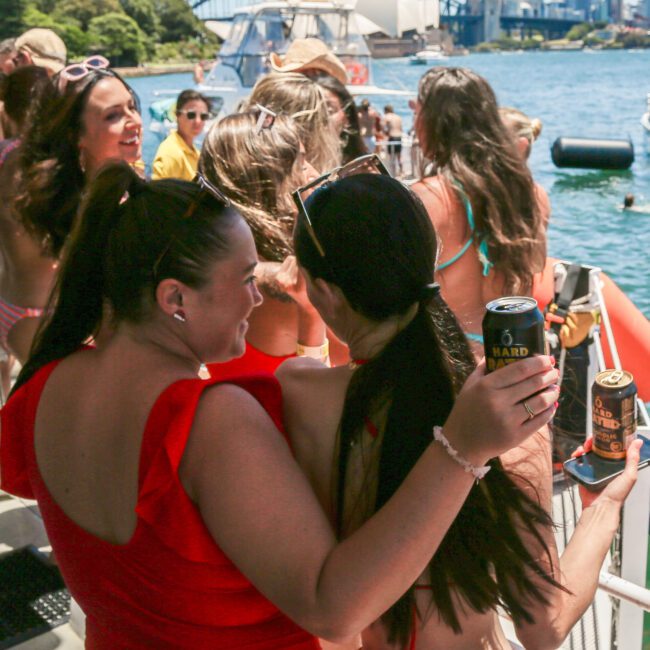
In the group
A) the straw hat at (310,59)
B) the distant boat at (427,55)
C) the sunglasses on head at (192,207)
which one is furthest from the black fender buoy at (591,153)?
the distant boat at (427,55)

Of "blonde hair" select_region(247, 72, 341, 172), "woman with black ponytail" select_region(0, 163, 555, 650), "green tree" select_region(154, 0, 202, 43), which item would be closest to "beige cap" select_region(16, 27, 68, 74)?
"blonde hair" select_region(247, 72, 341, 172)

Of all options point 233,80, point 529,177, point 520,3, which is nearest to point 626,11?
point 520,3

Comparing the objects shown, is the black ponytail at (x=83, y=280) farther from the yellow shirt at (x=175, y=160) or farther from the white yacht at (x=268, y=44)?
the white yacht at (x=268, y=44)

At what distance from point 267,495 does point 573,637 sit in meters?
1.68

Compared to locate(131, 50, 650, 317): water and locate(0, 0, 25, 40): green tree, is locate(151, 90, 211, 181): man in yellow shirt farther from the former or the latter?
locate(0, 0, 25, 40): green tree

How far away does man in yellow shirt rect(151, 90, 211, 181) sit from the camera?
5359 mm

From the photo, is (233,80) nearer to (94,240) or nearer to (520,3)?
(94,240)

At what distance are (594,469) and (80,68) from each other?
2.42 meters

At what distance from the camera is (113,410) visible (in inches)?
46.4

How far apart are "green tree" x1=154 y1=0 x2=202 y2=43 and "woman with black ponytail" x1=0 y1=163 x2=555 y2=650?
265 ft

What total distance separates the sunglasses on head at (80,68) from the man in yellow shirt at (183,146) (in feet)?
5.30

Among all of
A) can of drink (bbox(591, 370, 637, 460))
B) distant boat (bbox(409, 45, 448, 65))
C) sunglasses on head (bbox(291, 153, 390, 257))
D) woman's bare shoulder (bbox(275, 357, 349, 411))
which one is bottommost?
distant boat (bbox(409, 45, 448, 65))

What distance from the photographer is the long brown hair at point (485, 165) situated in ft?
9.36

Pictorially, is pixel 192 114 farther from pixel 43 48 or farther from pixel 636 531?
pixel 636 531
